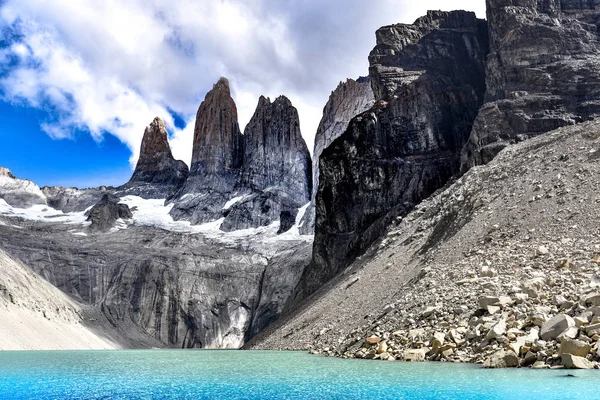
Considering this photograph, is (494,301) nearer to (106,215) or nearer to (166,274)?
(166,274)

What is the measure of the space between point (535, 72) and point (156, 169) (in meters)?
130

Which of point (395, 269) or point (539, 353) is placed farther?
point (395, 269)

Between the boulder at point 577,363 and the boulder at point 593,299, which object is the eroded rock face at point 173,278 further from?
the boulder at point 577,363

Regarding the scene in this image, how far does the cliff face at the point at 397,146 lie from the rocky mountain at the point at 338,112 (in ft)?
133

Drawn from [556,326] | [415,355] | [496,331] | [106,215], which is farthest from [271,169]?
[556,326]

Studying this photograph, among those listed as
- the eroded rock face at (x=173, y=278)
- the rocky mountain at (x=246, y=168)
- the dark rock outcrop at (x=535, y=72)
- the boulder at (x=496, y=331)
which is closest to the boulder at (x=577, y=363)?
the boulder at (x=496, y=331)

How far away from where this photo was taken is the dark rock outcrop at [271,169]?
141 m

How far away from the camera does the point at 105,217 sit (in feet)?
458

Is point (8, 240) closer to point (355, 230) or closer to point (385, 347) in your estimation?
point (355, 230)

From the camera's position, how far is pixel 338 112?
138 m

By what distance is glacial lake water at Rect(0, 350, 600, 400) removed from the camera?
733 inches

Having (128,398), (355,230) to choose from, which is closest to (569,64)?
(355,230)

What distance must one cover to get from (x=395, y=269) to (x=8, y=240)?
320 feet

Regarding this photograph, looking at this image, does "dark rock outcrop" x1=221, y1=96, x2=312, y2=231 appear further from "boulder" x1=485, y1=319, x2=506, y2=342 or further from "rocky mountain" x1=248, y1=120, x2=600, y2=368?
"boulder" x1=485, y1=319, x2=506, y2=342
